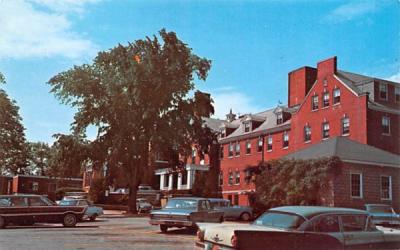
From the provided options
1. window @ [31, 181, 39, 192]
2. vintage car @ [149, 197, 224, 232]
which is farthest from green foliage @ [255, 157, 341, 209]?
window @ [31, 181, 39, 192]

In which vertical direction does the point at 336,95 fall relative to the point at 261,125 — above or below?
above

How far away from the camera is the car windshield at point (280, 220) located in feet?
31.8

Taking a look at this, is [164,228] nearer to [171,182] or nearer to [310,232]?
[310,232]

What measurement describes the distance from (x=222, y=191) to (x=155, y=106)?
19.1 metres

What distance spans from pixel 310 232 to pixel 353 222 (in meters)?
1.31

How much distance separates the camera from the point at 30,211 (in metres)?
21.7

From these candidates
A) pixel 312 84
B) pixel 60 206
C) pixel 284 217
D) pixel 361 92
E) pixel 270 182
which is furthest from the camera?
pixel 312 84

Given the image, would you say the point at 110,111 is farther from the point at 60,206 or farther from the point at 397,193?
the point at 397,193

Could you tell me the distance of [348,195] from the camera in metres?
30.0

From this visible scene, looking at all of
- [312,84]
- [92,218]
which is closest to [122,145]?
[92,218]

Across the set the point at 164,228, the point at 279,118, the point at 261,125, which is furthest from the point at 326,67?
the point at 164,228

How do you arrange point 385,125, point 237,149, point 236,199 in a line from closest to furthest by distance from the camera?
point 385,125 < point 236,199 < point 237,149

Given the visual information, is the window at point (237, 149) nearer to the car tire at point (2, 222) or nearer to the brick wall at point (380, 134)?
the brick wall at point (380, 134)

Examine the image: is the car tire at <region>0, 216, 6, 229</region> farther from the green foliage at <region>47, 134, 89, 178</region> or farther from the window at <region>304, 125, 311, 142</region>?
the window at <region>304, 125, 311, 142</region>
